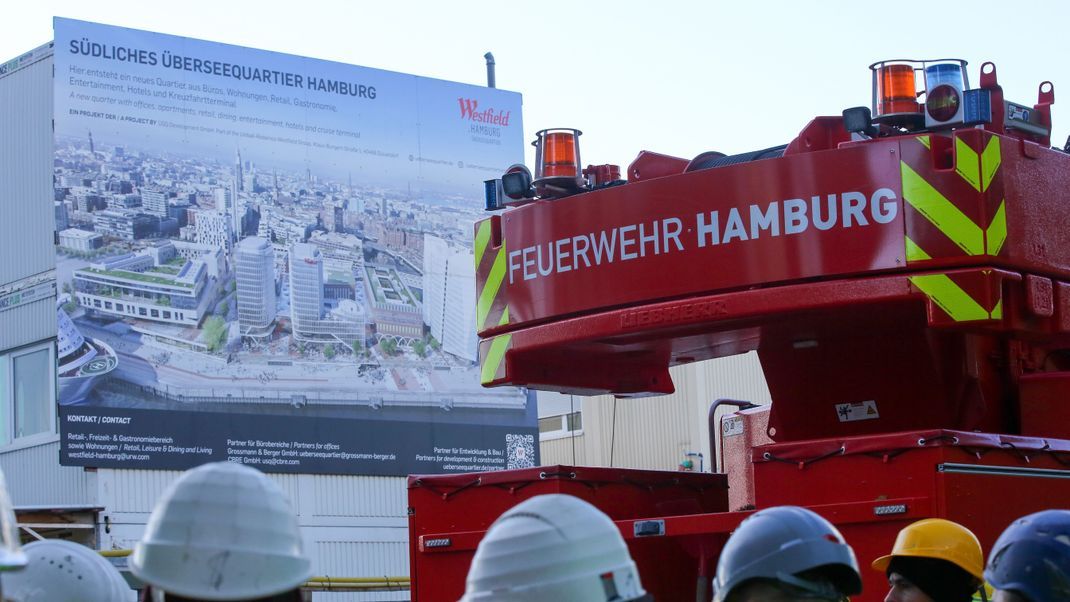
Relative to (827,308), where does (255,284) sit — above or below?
above

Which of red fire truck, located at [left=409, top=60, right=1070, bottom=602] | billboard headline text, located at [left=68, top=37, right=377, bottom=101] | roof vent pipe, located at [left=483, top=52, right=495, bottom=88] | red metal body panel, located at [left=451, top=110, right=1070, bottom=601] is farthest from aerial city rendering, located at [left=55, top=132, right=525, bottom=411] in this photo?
red metal body panel, located at [left=451, top=110, right=1070, bottom=601]

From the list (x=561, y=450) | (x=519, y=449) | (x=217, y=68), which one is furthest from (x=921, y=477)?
(x=561, y=450)

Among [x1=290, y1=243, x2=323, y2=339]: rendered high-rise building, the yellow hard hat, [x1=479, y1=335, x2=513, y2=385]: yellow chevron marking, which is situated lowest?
the yellow hard hat

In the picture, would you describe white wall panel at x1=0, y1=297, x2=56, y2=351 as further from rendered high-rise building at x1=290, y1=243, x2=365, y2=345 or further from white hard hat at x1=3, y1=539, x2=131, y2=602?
white hard hat at x1=3, y1=539, x2=131, y2=602

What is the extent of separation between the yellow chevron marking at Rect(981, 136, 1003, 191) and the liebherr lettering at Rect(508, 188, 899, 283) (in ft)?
1.19

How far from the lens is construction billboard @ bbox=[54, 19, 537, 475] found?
2595 centimetres

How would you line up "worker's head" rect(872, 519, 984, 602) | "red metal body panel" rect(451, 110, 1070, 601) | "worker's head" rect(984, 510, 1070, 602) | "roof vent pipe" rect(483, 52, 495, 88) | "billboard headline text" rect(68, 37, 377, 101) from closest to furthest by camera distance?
"worker's head" rect(984, 510, 1070, 602), "worker's head" rect(872, 519, 984, 602), "red metal body panel" rect(451, 110, 1070, 601), "billboard headline text" rect(68, 37, 377, 101), "roof vent pipe" rect(483, 52, 495, 88)

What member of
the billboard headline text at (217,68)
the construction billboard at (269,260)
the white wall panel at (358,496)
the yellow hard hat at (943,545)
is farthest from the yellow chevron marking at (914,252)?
the white wall panel at (358,496)

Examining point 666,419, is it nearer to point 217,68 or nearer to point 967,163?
point 217,68

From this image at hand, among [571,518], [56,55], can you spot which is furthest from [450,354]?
[571,518]

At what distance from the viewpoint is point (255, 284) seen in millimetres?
28094

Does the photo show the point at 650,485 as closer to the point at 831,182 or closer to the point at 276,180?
the point at 831,182

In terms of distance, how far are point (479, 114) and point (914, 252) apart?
26341 millimetres

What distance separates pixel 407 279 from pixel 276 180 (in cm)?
345
